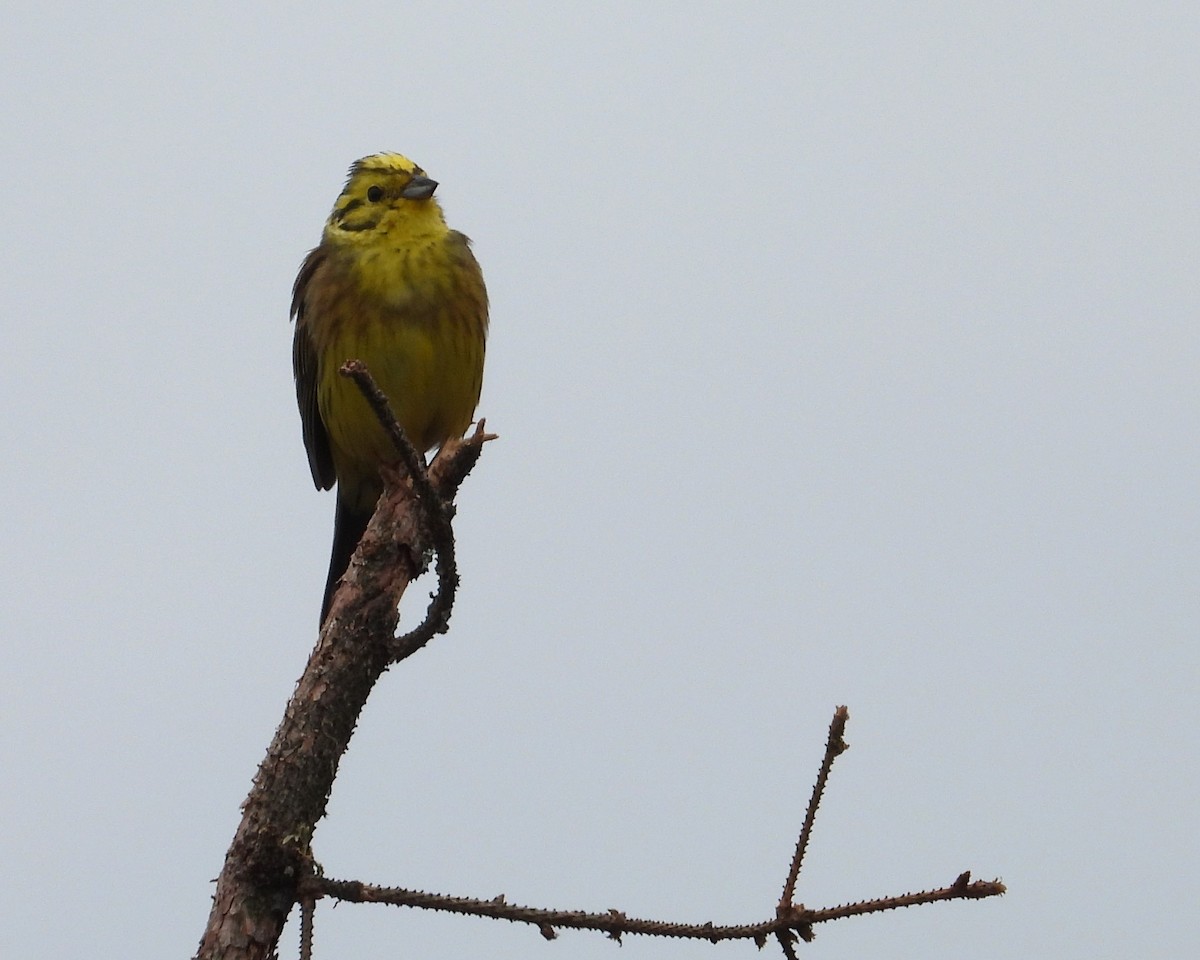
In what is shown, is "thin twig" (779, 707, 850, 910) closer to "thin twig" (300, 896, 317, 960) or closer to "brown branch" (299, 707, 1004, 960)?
"brown branch" (299, 707, 1004, 960)

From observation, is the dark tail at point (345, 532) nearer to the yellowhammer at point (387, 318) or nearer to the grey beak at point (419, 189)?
the yellowhammer at point (387, 318)

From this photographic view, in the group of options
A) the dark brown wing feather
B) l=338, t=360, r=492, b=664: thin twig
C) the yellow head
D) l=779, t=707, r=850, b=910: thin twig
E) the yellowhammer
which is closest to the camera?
l=779, t=707, r=850, b=910: thin twig

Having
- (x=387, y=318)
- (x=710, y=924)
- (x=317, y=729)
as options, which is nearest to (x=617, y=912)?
(x=710, y=924)

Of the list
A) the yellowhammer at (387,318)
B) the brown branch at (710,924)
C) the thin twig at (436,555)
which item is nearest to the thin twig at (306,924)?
the brown branch at (710,924)

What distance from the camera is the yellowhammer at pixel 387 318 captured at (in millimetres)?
5887

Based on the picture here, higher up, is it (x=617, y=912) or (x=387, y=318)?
(x=387, y=318)

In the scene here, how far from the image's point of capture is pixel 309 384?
254 inches

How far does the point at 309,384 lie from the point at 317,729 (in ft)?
8.95

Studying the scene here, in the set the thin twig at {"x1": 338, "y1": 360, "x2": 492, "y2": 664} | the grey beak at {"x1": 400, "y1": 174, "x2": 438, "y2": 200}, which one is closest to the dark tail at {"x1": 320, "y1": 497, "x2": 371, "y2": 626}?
the grey beak at {"x1": 400, "y1": 174, "x2": 438, "y2": 200}

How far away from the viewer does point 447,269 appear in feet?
19.8

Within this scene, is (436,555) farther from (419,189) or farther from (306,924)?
(419,189)

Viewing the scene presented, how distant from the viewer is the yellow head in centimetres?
616

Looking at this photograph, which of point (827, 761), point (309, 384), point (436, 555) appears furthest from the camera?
point (309, 384)

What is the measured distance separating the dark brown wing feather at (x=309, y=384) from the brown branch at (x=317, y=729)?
1.77 m
